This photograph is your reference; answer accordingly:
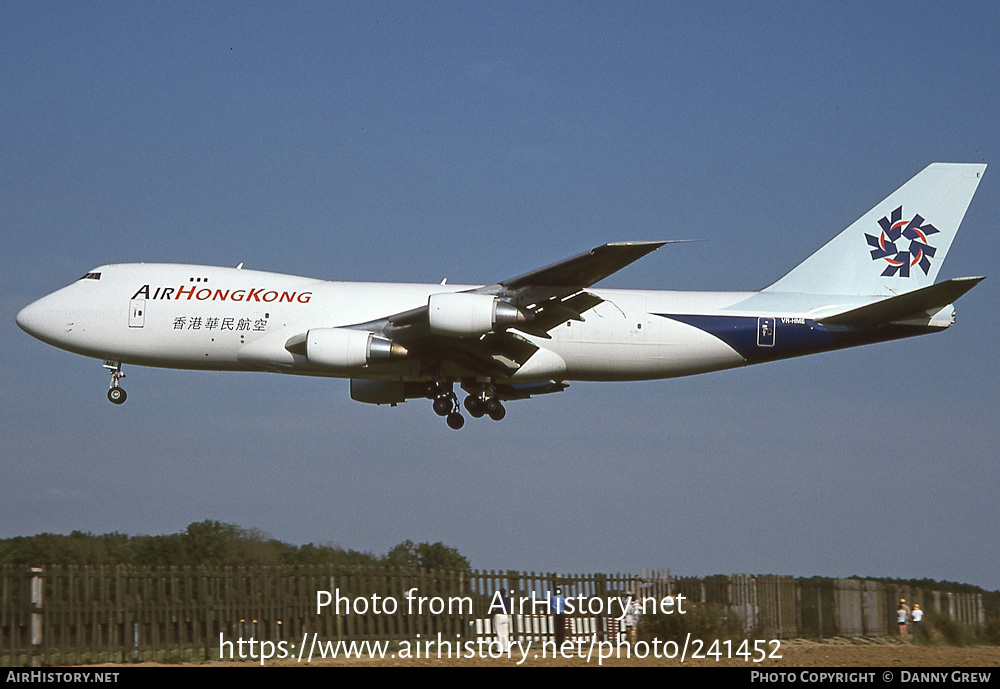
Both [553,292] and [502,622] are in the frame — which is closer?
[502,622]

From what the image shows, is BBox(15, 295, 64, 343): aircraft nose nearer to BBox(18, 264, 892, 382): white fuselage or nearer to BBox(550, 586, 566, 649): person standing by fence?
BBox(18, 264, 892, 382): white fuselage

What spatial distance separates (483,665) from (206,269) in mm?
16562

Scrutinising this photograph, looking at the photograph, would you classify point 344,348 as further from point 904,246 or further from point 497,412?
point 904,246

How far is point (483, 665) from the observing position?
63.5 ft

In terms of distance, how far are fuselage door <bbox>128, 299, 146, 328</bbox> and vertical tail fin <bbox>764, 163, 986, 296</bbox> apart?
16330 millimetres

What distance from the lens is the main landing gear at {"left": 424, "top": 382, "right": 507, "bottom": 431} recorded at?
32.2m

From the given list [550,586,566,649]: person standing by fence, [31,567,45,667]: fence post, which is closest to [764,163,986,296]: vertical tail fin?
[550,586,566,649]: person standing by fence

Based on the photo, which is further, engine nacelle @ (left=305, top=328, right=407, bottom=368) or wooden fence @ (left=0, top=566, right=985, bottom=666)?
engine nacelle @ (left=305, top=328, right=407, bottom=368)

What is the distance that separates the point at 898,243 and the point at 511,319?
11231mm

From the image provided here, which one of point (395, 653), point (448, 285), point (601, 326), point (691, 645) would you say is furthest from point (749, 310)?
point (395, 653)

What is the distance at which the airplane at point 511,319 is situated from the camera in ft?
97.2

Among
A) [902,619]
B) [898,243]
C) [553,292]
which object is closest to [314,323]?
[553,292]

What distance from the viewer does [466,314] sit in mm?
28281

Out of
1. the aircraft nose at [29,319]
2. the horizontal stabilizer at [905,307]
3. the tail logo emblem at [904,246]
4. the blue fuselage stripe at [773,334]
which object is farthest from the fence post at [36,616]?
the tail logo emblem at [904,246]
